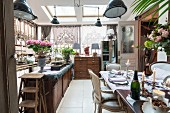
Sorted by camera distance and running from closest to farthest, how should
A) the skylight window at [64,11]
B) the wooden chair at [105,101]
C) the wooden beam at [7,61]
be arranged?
1. the wooden beam at [7,61]
2. the wooden chair at [105,101]
3. the skylight window at [64,11]

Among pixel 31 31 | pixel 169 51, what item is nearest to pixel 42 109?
pixel 169 51

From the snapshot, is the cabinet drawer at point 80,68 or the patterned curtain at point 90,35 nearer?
the cabinet drawer at point 80,68

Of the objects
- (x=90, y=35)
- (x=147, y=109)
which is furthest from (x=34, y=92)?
(x=90, y=35)

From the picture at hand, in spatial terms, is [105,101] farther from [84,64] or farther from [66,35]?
[66,35]

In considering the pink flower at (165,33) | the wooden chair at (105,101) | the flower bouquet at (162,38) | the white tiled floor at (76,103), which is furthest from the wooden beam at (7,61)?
the white tiled floor at (76,103)

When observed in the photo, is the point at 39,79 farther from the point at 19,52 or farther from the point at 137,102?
the point at 19,52

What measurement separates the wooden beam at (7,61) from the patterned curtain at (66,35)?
23.8 feet

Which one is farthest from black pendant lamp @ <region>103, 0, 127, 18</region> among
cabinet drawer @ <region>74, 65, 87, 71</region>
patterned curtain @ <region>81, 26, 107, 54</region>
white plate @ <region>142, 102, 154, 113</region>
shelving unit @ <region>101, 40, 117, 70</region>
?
patterned curtain @ <region>81, 26, 107, 54</region>

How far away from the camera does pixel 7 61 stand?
549mm

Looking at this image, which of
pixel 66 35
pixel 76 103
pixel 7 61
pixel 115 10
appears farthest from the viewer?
pixel 66 35

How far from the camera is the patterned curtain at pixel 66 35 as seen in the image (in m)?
7.79

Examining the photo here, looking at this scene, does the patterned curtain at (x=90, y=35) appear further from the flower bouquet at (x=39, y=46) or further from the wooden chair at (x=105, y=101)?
the wooden chair at (x=105, y=101)

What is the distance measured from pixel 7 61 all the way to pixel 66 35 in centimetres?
736

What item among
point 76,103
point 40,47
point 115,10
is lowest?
point 76,103
